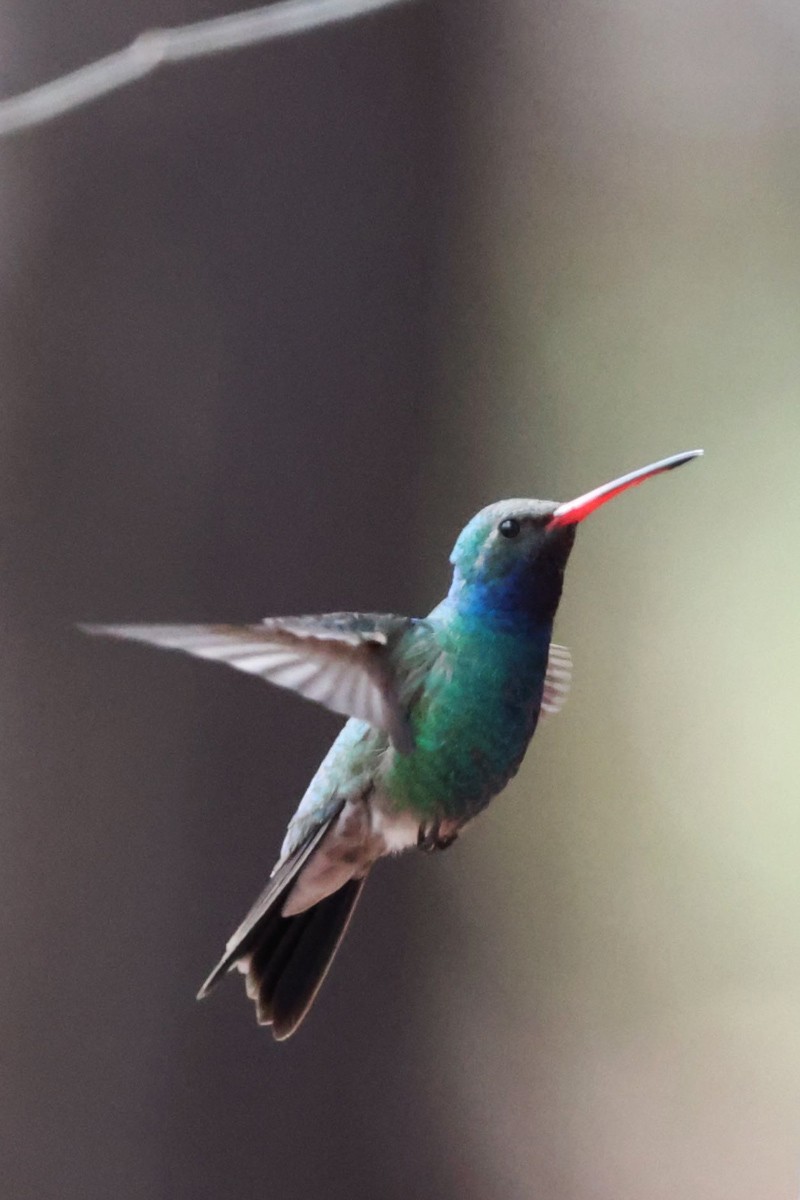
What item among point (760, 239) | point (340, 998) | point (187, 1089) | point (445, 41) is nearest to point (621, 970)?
point (340, 998)

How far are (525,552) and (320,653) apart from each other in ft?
0.40

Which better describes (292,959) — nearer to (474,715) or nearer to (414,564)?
(474,715)

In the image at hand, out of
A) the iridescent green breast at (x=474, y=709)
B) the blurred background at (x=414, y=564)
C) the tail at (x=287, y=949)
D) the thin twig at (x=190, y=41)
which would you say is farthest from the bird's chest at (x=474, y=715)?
the thin twig at (x=190, y=41)

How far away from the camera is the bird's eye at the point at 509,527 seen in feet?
1.78

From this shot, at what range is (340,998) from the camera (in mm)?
861

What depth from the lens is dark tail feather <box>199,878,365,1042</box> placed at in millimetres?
630

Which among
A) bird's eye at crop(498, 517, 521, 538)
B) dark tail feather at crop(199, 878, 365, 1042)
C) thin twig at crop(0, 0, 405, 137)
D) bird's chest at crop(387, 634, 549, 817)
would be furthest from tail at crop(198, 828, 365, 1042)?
thin twig at crop(0, 0, 405, 137)

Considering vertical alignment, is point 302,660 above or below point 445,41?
below

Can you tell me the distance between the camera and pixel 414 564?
832 mm

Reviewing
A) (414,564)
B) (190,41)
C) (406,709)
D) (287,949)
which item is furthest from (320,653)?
(190,41)

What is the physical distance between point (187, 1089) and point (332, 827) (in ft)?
1.14

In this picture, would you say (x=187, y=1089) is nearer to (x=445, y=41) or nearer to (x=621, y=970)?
(x=621, y=970)

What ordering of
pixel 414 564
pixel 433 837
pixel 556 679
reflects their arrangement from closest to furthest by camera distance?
1. pixel 433 837
2. pixel 556 679
3. pixel 414 564

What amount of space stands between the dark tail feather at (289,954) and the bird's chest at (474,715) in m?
0.11
